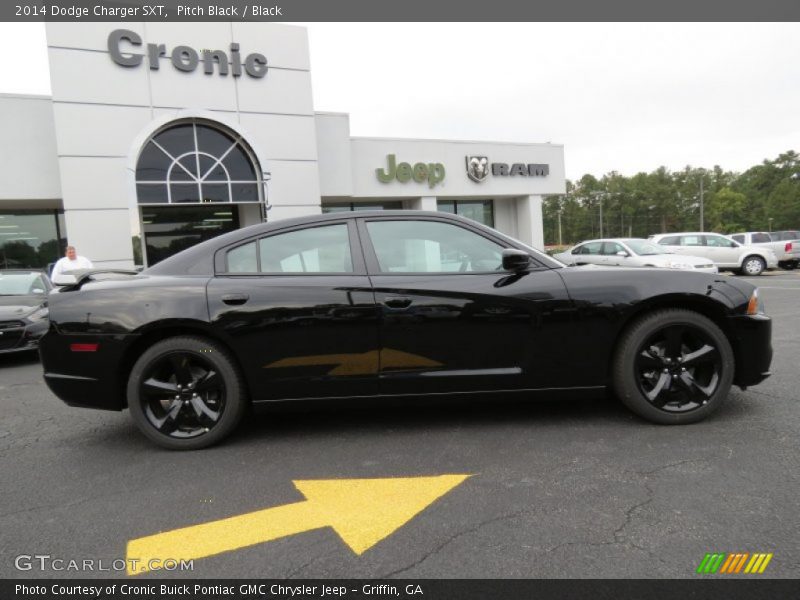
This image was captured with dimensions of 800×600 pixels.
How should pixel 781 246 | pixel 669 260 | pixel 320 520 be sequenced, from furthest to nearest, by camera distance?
1. pixel 781 246
2. pixel 669 260
3. pixel 320 520

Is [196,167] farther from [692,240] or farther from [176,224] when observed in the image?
[692,240]

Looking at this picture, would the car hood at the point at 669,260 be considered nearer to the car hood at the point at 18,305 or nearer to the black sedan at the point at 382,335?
the black sedan at the point at 382,335

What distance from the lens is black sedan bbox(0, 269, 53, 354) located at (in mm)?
6672

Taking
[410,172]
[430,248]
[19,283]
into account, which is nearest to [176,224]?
[19,283]

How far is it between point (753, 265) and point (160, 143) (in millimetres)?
19771

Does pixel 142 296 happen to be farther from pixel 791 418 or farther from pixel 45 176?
pixel 45 176

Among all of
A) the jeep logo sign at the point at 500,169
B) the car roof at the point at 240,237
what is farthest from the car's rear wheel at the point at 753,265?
the car roof at the point at 240,237

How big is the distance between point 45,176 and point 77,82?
9.16ft

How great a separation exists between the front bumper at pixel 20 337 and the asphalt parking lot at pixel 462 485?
3249 mm

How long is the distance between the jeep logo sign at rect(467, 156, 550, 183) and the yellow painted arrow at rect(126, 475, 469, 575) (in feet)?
59.0

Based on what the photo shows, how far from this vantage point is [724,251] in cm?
1853

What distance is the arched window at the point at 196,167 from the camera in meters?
13.6
